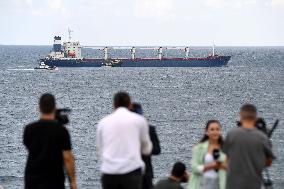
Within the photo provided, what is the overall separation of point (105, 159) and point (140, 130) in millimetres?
502

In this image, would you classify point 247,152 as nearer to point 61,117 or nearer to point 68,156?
point 68,156

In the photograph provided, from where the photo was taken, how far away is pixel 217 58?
173 m

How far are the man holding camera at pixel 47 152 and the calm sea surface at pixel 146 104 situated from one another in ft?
91.9

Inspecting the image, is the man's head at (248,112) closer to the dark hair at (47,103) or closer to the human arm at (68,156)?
the human arm at (68,156)

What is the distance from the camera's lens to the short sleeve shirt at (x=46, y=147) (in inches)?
339

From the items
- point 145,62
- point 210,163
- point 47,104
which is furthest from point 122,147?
point 145,62

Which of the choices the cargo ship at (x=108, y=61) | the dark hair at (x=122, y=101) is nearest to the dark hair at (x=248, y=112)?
the dark hair at (x=122, y=101)

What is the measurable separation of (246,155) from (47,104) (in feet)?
7.31

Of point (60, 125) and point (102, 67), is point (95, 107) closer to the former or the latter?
point (60, 125)

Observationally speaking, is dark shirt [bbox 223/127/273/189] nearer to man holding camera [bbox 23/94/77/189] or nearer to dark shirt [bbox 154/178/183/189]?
dark shirt [bbox 154/178/183/189]

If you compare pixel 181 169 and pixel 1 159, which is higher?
pixel 181 169

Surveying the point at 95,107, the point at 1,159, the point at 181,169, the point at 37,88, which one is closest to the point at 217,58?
the point at 37,88

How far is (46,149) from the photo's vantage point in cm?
868

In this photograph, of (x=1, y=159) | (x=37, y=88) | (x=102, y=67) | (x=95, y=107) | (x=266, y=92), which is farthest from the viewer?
(x=102, y=67)
